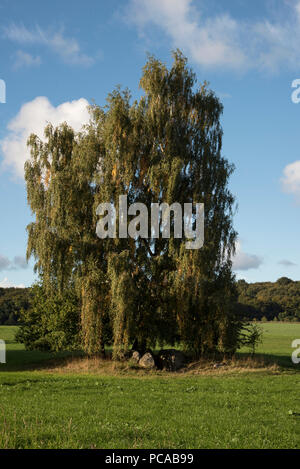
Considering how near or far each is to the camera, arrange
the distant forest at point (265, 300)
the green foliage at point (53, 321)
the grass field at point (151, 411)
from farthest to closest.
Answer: the distant forest at point (265, 300), the green foliage at point (53, 321), the grass field at point (151, 411)

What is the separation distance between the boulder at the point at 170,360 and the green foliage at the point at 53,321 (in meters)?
5.77

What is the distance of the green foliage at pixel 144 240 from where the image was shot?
2623cm

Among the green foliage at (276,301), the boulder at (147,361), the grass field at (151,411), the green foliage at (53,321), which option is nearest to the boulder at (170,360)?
the boulder at (147,361)

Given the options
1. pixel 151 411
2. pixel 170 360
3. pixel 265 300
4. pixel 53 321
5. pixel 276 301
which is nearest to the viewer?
pixel 151 411

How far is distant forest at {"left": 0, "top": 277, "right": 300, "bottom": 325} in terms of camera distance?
294 feet

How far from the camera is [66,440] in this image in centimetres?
948

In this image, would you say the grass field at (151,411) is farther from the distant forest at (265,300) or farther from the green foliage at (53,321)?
the distant forest at (265,300)

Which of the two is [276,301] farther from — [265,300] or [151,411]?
[151,411]

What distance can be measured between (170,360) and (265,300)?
8098 cm

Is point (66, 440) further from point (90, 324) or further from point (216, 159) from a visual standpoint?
point (216, 159)

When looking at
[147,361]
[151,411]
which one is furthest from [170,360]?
[151,411]

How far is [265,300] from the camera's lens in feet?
341

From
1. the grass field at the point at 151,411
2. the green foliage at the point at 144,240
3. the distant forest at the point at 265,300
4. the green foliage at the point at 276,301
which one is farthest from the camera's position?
the green foliage at the point at 276,301

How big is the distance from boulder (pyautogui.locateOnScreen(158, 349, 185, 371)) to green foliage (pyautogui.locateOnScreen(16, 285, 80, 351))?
577cm
